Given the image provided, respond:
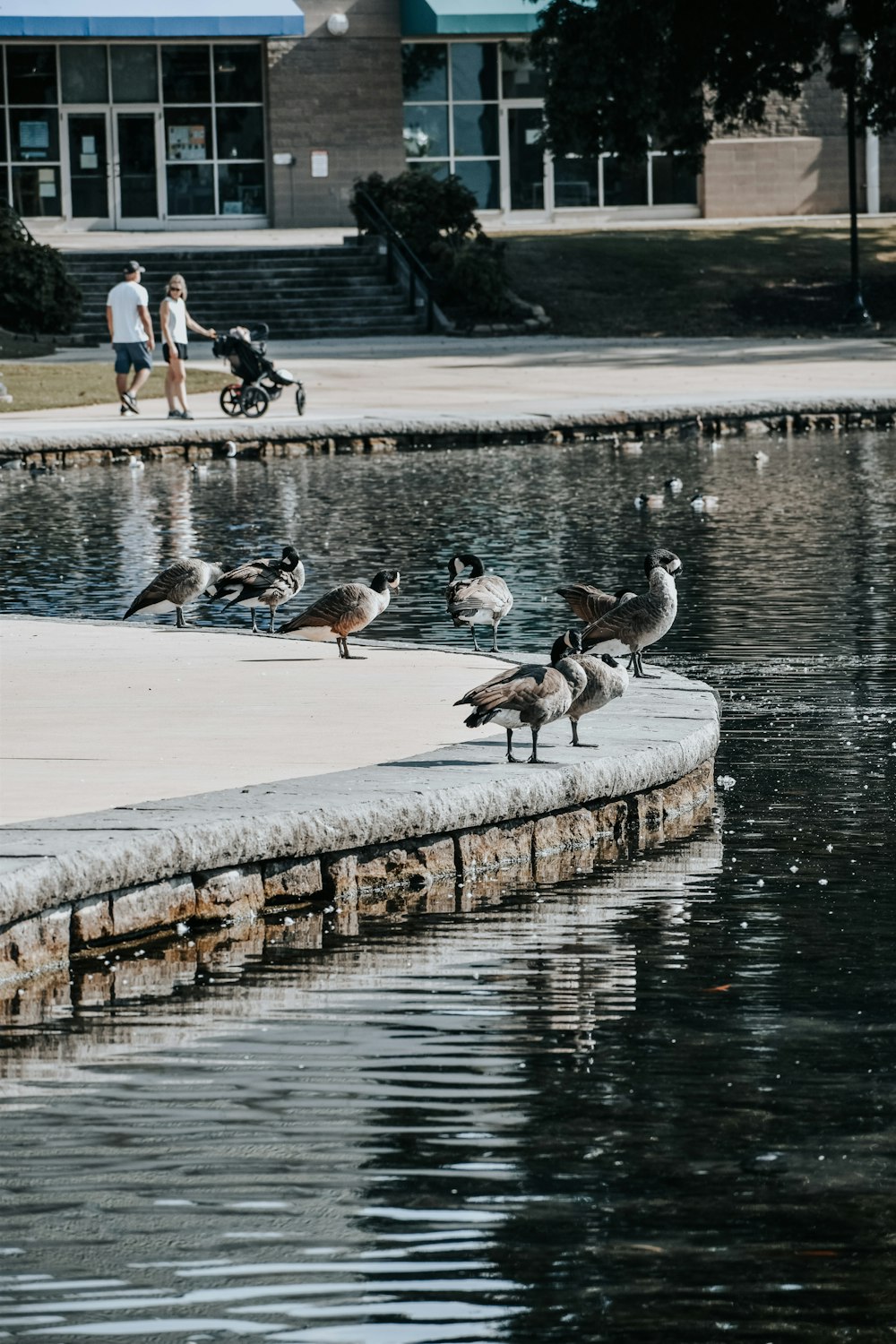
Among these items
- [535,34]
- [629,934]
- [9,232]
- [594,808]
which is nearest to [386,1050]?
[629,934]

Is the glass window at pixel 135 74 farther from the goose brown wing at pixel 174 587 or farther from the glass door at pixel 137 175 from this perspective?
the goose brown wing at pixel 174 587

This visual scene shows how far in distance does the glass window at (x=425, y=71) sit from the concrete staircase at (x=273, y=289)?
9.26m

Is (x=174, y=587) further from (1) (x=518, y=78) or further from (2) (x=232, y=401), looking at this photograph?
(1) (x=518, y=78)

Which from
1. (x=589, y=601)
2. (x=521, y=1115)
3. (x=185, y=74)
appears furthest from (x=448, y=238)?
(x=521, y=1115)

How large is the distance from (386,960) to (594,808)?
5.47 feet

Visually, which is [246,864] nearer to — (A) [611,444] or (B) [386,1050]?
(B) [386,1050]

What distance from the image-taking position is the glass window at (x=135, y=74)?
48.1 metres

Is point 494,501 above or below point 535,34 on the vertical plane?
below

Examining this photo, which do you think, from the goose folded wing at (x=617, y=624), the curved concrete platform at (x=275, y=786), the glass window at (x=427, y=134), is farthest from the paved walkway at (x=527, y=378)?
the goose folded wing at (x=617, y=624)

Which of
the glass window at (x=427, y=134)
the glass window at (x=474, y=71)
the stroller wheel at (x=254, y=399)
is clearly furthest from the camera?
the glass window at (x=427, y=134)

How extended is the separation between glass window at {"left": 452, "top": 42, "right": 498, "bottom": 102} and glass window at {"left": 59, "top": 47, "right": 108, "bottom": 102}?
7739 mm

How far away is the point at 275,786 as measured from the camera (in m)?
7.93

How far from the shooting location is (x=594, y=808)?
8.59 meters

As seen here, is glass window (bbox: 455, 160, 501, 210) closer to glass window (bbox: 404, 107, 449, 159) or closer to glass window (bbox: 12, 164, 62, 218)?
glass window (bbox: 404, 107, 449, 159)
